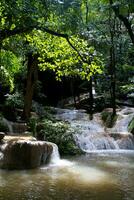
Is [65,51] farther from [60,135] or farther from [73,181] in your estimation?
[60,135]

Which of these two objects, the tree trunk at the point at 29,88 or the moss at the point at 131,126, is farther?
the tree trunk at the point at 29,88

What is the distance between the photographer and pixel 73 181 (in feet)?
29.9

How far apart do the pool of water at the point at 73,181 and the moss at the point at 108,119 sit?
7430 millimetres

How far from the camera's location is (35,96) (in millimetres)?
25625

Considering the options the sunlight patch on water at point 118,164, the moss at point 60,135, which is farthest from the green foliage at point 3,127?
the sunlight patch on water at point 118,164

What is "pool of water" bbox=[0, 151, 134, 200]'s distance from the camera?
7.68m

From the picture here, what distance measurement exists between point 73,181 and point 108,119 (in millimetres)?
11570

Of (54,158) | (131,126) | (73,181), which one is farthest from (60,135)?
(73,181)

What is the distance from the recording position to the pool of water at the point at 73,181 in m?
7.68

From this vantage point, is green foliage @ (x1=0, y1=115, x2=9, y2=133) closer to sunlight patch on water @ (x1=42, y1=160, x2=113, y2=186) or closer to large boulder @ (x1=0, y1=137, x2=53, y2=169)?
large boulder @ (x1=0, y1=137, x2=53, y2=169)

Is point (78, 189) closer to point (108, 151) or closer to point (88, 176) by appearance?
point (88, 176)

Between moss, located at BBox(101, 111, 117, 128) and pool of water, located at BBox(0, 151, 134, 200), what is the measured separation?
7430mm

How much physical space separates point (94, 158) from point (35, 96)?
13.0 m

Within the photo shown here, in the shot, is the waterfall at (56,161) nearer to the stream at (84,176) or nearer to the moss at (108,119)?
the stream at (84,176)
